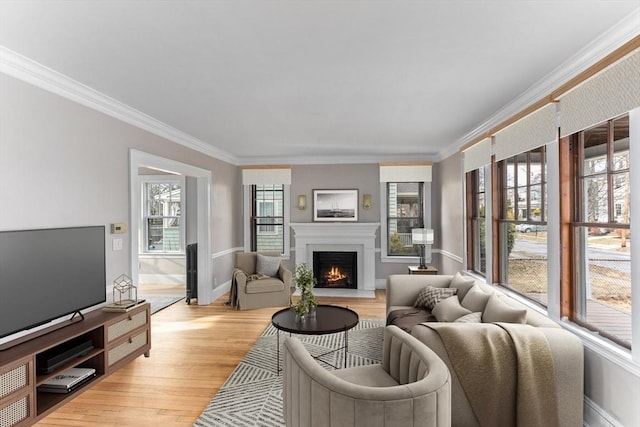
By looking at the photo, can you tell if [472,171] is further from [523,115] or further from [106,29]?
[106,29]

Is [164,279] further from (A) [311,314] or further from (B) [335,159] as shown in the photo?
(A) [311,314]

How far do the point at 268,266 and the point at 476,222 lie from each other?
3.22m

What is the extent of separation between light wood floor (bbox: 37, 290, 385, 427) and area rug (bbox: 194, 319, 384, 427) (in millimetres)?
111

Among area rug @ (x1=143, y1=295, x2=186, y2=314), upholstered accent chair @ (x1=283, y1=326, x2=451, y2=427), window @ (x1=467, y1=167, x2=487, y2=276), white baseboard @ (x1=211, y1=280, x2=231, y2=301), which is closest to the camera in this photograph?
upholstered accent chair @ (x1=283, y1=326, x2=451, y2=427)

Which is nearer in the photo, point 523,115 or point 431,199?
point 523,115

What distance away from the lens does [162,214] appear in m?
7.54

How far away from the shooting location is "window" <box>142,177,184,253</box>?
24.6ft

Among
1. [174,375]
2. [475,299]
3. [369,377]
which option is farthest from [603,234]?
[174,375]

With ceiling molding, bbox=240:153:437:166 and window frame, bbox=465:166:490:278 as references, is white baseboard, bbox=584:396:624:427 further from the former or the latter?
ceiling molding, bbox=240:153:437:166

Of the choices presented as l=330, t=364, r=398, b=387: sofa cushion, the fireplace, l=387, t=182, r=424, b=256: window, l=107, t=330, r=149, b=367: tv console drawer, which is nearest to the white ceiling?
l=330, t=364, r=398, b=387: sofa cushion

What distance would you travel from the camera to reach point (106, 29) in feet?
6.97

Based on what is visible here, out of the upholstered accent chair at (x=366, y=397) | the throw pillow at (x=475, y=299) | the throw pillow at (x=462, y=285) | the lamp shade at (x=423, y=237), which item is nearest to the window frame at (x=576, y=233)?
the throw pillow at (x=475, y=299)

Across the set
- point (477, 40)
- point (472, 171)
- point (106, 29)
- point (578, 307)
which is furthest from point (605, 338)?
point (106, 29)

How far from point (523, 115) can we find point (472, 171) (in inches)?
68.2
